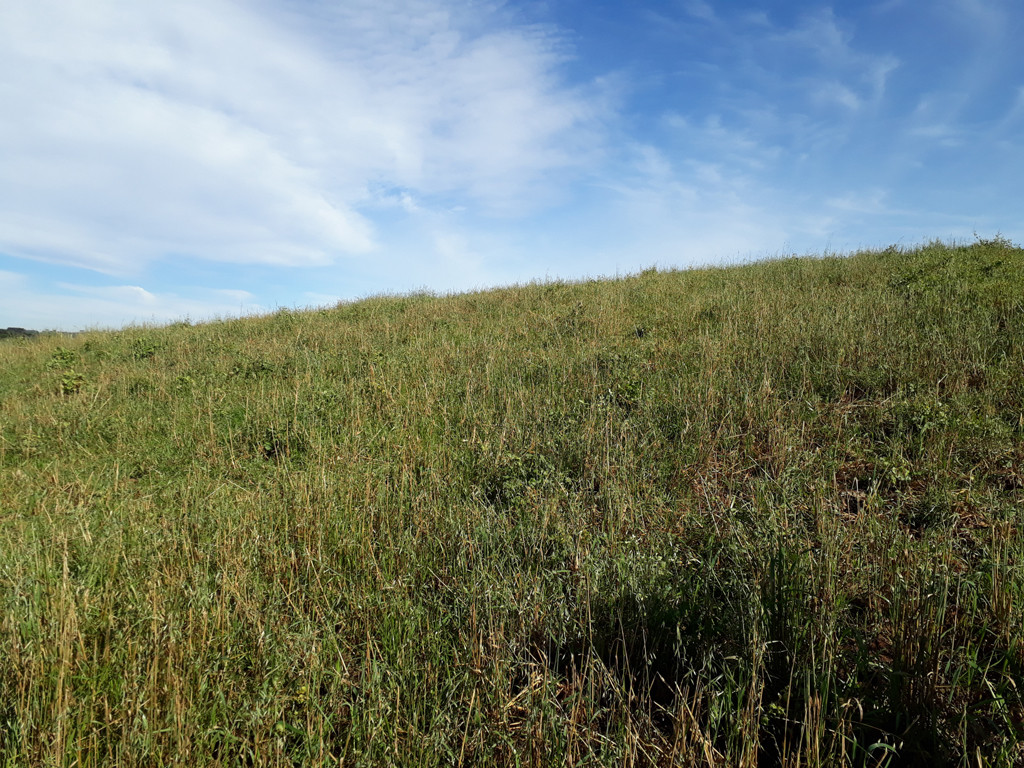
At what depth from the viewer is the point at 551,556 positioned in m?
3.06

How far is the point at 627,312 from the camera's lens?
923 centimetres

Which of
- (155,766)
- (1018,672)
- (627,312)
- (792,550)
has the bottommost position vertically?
(155,766)

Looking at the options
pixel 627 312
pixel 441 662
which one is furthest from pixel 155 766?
pixel 627 312

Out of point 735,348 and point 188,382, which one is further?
point 188,382

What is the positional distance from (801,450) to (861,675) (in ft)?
7.44

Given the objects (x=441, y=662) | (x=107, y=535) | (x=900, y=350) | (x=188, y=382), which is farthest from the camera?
(x=188, y=382)

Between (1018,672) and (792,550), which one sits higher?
(792,550)

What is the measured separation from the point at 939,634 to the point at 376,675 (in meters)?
2.38

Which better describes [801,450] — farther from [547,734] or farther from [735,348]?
[547,734]

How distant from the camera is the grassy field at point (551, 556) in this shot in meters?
2.04

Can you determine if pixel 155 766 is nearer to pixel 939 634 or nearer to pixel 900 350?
pixel 939 634

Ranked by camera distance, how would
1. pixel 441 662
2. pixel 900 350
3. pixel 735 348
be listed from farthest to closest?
pixel 735 348 → pixel 900 350 → pixel 441 662

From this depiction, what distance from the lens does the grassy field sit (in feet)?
6.68

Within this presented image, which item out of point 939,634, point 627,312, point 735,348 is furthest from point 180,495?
point 627,312
